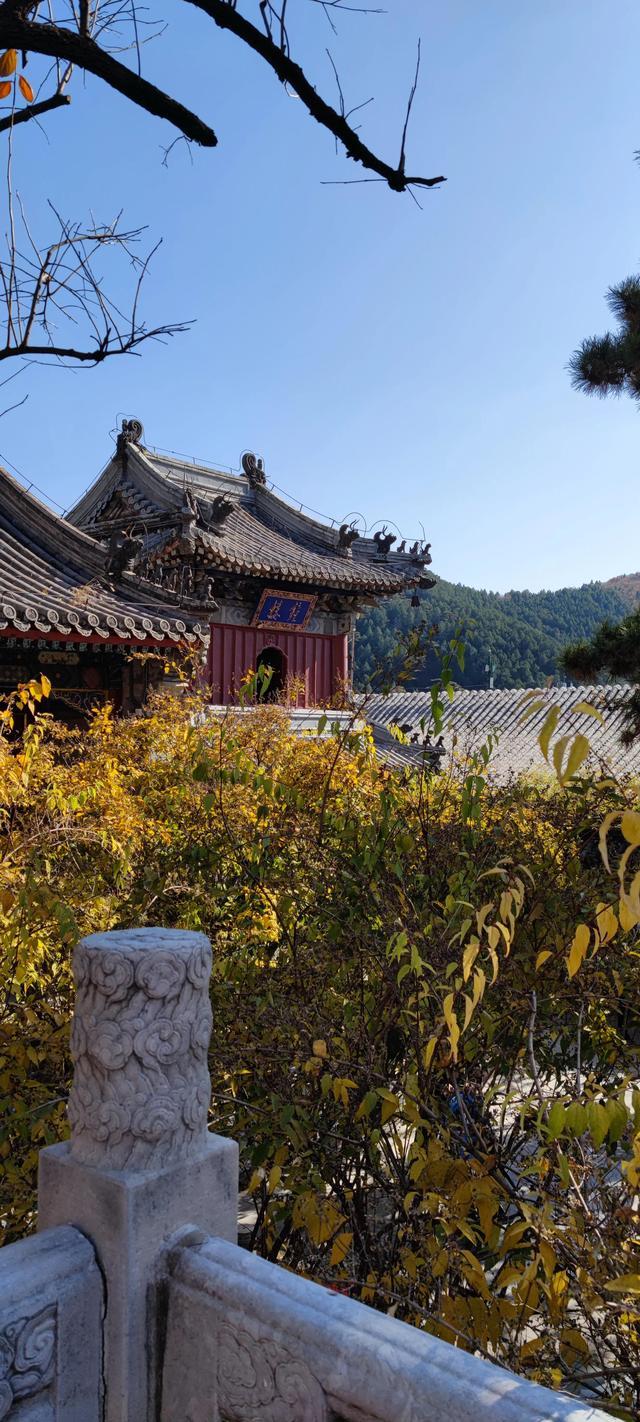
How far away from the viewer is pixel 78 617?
315 inches

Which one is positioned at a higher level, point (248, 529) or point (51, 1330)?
point (248, 529)

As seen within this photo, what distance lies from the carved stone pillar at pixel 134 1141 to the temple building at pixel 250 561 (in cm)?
1216

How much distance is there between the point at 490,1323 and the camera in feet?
6.27

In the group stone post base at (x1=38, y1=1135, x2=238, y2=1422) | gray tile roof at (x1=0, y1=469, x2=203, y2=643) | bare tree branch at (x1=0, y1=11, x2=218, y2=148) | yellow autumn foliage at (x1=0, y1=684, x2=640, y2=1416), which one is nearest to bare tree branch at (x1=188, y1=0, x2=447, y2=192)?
bare tree branch at (x1=0, y1=11, x2=218, y2=148)

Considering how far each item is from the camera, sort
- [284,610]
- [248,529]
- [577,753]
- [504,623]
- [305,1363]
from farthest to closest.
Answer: [504,623] < [248,529] < [284,610] < [305,1363] < [577,753]

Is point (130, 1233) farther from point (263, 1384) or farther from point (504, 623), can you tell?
point (504, 623)

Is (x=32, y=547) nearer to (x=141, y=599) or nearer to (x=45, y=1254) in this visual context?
(x=141, y=599)

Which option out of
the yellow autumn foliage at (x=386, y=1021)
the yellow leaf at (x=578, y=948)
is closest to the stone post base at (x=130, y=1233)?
the yellow autumn foliage at (x=386, y=1021)

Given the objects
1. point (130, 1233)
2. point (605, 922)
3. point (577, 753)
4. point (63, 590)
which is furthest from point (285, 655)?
point (577, 753)

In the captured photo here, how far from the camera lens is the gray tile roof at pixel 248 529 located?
15328 millimetres

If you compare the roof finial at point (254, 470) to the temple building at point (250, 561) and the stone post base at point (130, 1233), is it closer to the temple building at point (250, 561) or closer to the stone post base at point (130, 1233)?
the temple building at point (250, 561)

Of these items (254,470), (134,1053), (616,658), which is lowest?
(134,1053)

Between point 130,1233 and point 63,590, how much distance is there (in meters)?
8.09

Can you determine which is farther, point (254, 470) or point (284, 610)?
point (254, 470)
